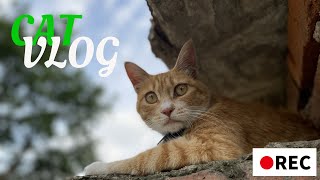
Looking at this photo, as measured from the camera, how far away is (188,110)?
231 centimetres

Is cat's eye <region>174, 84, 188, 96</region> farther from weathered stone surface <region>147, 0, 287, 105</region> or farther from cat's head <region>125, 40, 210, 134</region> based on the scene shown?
weathered stone surface <region>147, 0, 287, 105</region>

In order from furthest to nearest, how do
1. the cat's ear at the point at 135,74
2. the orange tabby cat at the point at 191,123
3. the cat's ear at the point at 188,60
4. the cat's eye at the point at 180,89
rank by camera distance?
1. the cat's ear at the point at 135,74
2. the cat's eye at the point at 180,89
3. the cat's ear at the point at 188,60
4. the orange tabby cat at the point at 191,123

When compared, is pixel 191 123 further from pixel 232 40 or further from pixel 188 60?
pixel 232 40

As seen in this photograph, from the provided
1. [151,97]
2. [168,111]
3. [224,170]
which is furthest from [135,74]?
[224,170]

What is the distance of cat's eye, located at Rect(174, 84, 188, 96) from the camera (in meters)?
2.44

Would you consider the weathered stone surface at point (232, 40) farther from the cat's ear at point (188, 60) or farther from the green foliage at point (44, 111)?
the green foliage at point (44, 111)

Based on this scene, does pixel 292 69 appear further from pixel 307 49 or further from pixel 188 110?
pixel 188 110

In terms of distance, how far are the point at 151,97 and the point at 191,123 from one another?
0.98 ft

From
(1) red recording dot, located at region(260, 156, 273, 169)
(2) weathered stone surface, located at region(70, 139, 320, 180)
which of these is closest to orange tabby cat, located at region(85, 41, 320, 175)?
(2) weathered stone surface, located at region(70, 139, 320, 180)

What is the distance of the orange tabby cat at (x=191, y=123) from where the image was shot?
1.92m

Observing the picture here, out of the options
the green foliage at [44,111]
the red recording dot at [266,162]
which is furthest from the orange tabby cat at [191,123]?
the green foliage at [44,111]

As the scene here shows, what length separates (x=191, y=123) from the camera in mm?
2283

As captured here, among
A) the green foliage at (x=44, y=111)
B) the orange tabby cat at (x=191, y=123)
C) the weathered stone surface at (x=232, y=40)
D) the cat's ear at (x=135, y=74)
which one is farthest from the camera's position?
the green foliage at (x=44, y=111)

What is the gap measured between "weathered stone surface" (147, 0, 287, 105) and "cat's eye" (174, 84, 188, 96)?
177 millimetres
